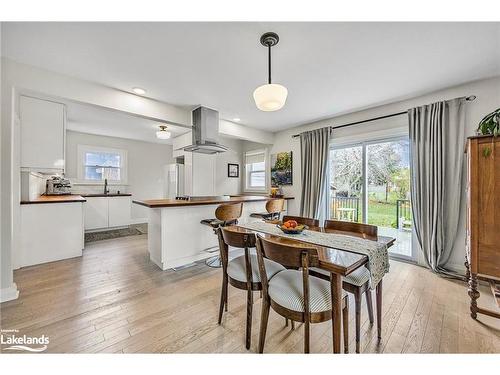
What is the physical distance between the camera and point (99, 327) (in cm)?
160

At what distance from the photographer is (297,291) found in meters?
1.26

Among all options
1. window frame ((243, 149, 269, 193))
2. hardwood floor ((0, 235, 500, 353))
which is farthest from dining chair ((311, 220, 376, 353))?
window frame ((243, 149, 269, 193))

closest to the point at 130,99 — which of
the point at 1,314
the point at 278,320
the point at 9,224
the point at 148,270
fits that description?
the point at 9,224

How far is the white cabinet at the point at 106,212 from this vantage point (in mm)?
4758

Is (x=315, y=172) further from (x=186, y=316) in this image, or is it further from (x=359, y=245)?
(x=186, y=316)

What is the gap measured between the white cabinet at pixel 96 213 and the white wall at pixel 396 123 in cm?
436

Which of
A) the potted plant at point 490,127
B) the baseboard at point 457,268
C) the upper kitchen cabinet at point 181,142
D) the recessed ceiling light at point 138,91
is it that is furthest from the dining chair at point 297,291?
the upper kitchen cabinet at point 181,142

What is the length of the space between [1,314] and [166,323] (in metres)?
1.43

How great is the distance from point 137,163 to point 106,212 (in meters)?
1.65

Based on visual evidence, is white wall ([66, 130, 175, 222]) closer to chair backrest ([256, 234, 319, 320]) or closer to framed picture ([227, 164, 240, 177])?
framed picture ([227, 164, 240, 177])

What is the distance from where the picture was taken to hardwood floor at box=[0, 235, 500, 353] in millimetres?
1438

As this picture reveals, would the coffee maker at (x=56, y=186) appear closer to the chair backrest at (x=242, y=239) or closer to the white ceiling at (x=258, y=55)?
the white ceiling at (x=258, y=55)

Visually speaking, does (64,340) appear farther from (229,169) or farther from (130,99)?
(229,169)

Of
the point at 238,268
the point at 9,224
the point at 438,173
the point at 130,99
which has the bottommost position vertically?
the point at 238,268
